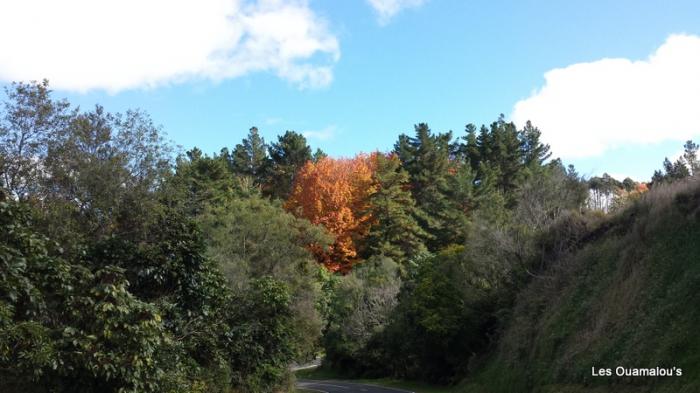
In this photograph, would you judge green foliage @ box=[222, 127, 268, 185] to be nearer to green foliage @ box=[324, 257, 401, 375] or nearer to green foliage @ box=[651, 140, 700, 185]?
green foliage @ box=[324, 257, 401, 375]

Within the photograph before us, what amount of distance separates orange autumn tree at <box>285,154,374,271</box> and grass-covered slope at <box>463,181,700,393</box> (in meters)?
33.2

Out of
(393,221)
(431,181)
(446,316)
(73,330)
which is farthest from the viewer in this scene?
(431,181)

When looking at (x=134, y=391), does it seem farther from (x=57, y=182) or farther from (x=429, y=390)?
(x=429, y=390)

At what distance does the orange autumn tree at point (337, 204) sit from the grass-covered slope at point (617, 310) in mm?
33214

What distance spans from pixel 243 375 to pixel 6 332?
535 inches

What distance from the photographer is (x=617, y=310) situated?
17.8m

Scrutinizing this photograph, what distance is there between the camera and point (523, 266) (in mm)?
27969

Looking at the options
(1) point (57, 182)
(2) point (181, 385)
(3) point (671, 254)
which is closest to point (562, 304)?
(3) point (671, 254)

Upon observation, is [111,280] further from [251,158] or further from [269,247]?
[251,158]

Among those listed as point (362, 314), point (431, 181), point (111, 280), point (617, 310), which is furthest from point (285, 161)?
point (111, 280)

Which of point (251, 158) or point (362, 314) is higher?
point (251, 158)

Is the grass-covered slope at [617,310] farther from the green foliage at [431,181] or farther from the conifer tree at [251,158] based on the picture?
the conifer tree at [251,158]

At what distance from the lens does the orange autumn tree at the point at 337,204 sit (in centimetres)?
5888

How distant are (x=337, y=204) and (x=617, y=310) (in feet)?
142
